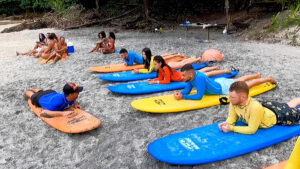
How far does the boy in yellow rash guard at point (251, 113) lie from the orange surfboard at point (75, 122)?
1.89 m

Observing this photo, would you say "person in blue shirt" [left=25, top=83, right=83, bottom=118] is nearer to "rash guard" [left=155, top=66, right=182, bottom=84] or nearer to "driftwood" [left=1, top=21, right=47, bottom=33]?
"rash guard" [left=155, top=66, right=182, bottom=84]

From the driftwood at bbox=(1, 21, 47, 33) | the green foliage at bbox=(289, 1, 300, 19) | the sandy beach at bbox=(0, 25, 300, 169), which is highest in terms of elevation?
the driftwood at bbox=(1, 21, 47, 33)

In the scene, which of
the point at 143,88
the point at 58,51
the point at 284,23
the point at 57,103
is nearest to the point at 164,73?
the point at 143,88

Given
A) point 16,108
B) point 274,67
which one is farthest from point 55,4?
point 274,67

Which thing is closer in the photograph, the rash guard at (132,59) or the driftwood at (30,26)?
the rash guard at (132,59)

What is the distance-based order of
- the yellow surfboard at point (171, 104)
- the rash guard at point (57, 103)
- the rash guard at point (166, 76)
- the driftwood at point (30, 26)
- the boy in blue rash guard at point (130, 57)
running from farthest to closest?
the driftwood at point (30, 26), the boy in blue rash guard at point (130, 57), the rash guard at point (166, 76), the yellow surfboard at point (171, 104), the rash guard at point (57, 103)

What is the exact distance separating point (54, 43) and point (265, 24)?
9.19 meters

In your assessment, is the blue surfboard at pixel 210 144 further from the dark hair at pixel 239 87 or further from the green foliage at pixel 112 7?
the green foliage at pixel 112 7

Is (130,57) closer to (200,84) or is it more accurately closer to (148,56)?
(148,56)

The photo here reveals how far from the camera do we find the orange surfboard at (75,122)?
3559mm

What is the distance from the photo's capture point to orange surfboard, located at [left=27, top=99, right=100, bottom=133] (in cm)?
356

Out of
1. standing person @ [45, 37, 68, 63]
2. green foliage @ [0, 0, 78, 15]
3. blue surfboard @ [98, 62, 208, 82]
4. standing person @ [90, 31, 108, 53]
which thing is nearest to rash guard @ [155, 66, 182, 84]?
blue surfboard @ [98, 62, 208, 82]

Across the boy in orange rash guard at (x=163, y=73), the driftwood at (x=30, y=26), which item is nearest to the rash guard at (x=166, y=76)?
the boy in orange rash guard at (x=163, y=73)

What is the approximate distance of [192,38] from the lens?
11.6m
